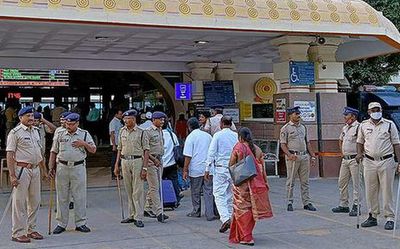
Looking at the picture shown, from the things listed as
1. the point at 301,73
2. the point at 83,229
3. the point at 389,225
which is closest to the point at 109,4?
the point at 83,229

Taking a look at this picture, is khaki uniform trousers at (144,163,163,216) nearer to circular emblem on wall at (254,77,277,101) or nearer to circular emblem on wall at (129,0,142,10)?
circular emblem on wall at (129,0,142,10)

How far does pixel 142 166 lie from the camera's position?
7961 mm

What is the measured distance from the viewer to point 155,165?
834cm

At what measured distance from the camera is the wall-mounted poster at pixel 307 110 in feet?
42.5

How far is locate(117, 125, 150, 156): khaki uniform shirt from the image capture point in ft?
26.2

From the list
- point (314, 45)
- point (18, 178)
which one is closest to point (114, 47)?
point (314, 45)

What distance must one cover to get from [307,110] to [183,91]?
Answer: 5542 mm

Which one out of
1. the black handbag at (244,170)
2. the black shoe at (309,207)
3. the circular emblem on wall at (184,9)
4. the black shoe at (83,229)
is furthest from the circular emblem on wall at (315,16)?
the black shoe at (83,229)

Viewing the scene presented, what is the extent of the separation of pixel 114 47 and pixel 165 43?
1.50 m

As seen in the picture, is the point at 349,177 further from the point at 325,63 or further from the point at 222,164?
the point at 325,63

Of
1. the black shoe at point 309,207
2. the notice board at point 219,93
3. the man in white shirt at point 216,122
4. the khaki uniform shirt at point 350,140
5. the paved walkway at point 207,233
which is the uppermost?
the notice board at point 219,93

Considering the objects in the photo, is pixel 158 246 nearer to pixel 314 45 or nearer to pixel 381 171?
pixel 381 171

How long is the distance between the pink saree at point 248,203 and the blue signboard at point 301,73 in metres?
6.54

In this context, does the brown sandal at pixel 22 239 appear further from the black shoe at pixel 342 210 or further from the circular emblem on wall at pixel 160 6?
the circular emblem on wall at pixel 160 6
